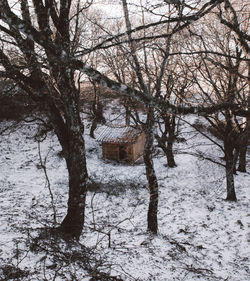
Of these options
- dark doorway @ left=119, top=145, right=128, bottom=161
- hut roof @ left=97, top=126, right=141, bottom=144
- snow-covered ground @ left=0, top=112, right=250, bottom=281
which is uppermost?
hut roof @ left=97, top=126, right=141, bottom=144

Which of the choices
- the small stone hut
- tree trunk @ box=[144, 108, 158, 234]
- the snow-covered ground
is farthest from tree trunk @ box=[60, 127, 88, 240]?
the small stone hut

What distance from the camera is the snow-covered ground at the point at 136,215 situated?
4.78 m

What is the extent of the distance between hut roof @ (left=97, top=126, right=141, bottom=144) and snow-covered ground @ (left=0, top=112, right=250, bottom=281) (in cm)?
153

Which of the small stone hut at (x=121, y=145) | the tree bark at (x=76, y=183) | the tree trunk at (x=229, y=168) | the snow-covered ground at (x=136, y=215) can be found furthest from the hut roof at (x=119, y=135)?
the tree bark at (x=76, y=183)

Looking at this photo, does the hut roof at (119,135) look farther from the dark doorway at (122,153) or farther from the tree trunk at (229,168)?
the tree trunk at (229,168)

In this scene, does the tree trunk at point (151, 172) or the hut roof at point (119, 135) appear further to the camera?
the hut roof at point (119, 135)

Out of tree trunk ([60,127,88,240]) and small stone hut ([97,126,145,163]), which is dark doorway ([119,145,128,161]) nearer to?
small stone hut ([97,126,145,163])

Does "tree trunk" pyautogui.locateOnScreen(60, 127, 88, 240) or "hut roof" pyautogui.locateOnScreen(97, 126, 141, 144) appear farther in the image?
"hut roof" pyautogui.locateOnScreen(97, 126, 141, 144)

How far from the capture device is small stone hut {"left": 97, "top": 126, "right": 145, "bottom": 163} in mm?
15836

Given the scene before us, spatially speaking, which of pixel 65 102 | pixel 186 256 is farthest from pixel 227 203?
pixel 65 102

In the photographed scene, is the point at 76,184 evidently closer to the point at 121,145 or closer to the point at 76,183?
the point at 76,183

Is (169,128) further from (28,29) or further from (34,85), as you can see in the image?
(28,29)

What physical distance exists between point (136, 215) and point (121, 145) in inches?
301

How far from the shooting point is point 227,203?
10.2 m
